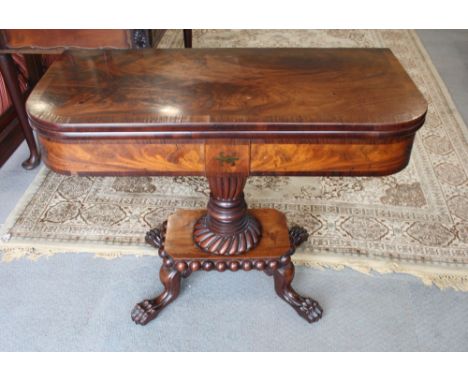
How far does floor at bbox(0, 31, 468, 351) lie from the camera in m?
1.24

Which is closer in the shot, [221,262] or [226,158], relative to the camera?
[226,158]

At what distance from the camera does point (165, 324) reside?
1.29 metres

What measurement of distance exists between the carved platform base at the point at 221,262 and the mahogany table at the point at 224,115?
208 millimetres

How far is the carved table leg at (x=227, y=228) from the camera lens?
3.97 feet

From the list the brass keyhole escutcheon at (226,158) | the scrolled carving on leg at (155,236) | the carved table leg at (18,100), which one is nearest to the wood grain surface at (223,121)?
the brass keyhole escutcheon at (226,158)

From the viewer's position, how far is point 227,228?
1.23 m

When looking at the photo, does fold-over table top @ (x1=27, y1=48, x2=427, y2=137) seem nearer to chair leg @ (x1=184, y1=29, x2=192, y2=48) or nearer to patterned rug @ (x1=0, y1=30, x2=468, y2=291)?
patterned rug @ (x1=0, y1=30, x2=468, y2=291)

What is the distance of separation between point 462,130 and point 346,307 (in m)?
1.33

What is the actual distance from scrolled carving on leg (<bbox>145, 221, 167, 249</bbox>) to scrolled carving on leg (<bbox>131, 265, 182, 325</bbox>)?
185mm

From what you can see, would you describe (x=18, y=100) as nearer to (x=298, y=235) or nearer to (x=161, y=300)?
(x=161, y=300)

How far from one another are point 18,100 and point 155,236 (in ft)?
2.66

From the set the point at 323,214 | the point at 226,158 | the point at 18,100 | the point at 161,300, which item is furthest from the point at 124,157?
the point at 18,100

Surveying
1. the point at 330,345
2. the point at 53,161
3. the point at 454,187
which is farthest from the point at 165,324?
the point at 454,187

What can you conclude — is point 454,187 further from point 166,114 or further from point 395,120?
point 166,114
